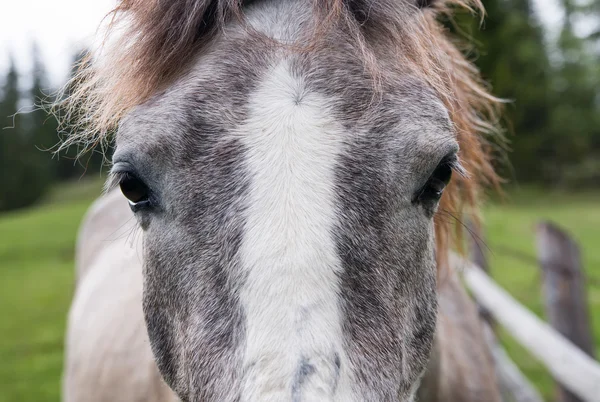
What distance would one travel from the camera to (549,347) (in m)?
3.24

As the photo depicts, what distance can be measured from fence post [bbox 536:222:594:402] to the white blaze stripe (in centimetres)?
316

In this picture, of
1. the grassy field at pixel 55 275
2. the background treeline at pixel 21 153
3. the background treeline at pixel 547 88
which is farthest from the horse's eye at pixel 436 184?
the background treeline at pixel 21 153

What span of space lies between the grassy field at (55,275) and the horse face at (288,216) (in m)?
1.43

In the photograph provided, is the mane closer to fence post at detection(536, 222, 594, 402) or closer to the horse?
the horse

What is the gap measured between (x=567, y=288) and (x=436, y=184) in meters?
2.98

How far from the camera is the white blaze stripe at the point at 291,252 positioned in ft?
3.72

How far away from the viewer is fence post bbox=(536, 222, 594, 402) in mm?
3928

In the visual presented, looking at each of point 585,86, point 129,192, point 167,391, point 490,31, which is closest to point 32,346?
point 167,391

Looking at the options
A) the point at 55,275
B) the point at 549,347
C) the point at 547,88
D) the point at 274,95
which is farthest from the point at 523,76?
the point at 274,95

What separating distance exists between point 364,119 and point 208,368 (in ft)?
Result: 2.43

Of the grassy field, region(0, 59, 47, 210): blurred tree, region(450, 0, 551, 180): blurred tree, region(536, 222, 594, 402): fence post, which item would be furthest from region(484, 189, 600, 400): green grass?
region(0, 59, 47, 210): blurred tree

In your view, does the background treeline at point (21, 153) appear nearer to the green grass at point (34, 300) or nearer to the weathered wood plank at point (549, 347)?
the green grass at point (34, 300)

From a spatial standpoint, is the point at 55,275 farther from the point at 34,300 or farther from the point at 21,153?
the point at 21,153

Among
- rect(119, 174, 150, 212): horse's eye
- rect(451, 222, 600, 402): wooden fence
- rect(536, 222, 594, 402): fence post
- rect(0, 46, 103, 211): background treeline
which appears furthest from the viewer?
rect(0, 46, 103, 211): background treeline
